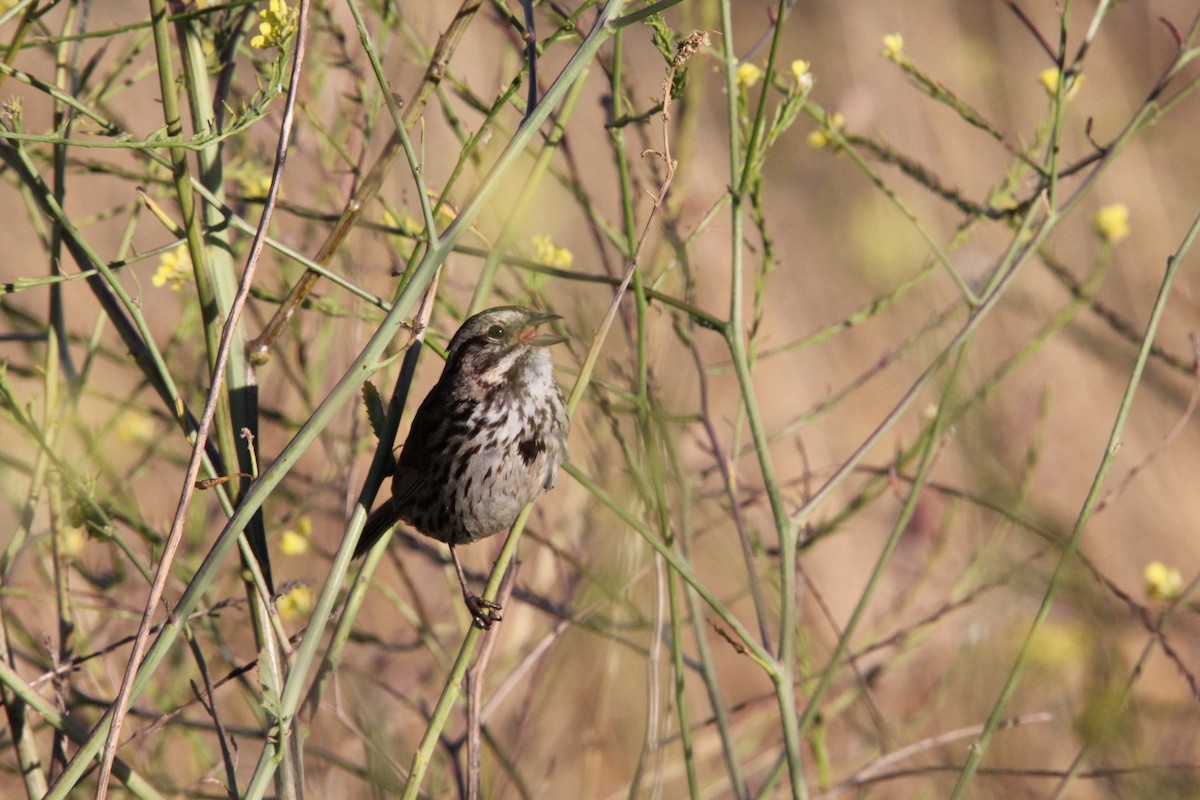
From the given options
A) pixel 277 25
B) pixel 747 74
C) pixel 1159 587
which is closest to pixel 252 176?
pixel 277 25

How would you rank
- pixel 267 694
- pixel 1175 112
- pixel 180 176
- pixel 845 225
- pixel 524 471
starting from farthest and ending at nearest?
pixel 1175 112
pixel 845 225
pixel 524 471
pixel 180 176
pixel 267 694

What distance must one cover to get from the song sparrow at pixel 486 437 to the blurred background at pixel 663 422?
148 millimetres

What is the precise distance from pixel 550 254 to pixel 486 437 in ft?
1.88

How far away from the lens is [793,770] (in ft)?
7.85

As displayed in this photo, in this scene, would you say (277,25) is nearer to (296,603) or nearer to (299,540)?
(299,540)

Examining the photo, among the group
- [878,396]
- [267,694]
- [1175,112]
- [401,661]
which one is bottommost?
[401,661]

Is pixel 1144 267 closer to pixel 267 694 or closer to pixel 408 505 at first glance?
pixel 408 505

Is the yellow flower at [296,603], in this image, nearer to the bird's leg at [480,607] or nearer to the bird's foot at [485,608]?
the bird's leg at [480,607]

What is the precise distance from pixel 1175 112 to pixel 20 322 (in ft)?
28.3

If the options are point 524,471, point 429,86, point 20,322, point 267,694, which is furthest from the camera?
point 20,322

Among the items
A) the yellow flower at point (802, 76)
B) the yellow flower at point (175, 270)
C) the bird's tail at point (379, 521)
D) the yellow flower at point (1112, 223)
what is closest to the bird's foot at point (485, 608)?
the bird's tail at point (379, 521)

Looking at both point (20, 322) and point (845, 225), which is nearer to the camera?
point (20, 322)

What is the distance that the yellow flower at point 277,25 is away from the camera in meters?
2.33

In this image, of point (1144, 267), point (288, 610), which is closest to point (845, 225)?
point (1144, 267)
